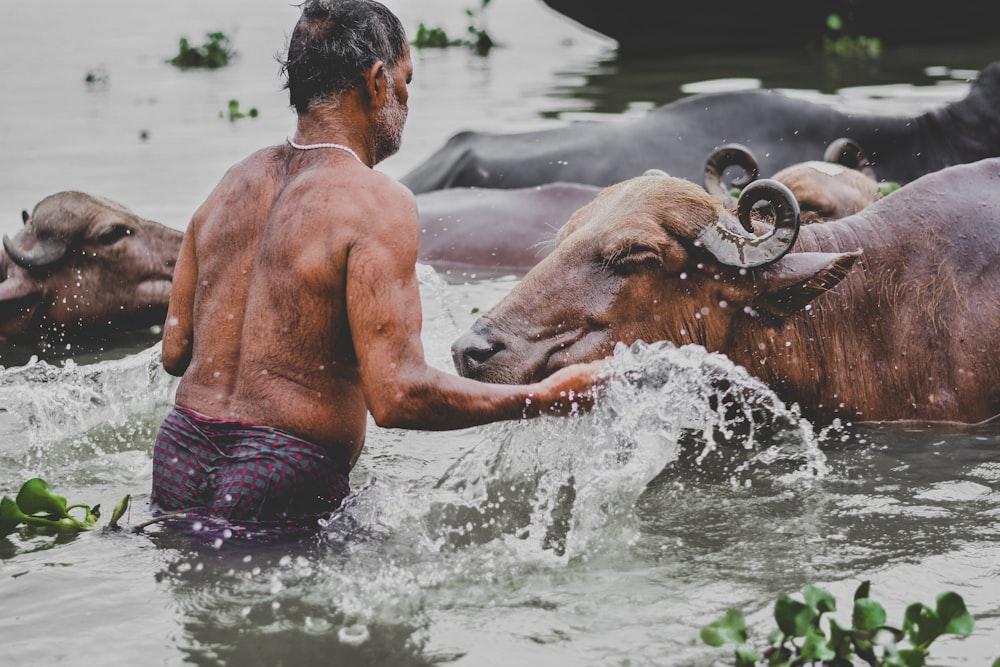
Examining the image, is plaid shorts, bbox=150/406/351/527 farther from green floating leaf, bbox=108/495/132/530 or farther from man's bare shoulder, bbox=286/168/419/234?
man's bare shoulder, bbox=286/168/419/234

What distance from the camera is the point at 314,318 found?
3.93m

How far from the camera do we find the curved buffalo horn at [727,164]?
600 centimetres

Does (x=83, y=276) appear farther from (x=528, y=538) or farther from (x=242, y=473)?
(x=528, y=538)

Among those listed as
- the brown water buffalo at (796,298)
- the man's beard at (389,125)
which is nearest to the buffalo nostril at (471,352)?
the brown water buffalo at (796,298)

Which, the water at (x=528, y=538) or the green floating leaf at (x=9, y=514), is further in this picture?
→ the green floating leaf at (x=9, y=514)

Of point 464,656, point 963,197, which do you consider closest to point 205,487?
point 464,656

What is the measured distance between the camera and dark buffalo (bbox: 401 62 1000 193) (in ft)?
30.1

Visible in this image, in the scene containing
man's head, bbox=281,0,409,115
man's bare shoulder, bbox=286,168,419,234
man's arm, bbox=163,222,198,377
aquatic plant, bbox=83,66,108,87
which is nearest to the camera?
man's bare shoulder, bbox=286,168,419,234

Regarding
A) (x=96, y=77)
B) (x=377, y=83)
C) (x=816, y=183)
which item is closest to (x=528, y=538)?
(x=377, y=83)

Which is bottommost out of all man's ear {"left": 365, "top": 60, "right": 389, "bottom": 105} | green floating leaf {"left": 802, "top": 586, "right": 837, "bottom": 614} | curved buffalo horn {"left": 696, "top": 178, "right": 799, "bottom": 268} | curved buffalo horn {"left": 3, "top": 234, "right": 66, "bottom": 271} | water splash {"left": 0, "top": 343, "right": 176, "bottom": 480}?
water splash {"left": 0, "top": 343, "right": 176, "bottom": 480}

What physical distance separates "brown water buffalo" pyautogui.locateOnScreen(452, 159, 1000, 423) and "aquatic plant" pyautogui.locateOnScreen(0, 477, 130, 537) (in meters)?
1.30


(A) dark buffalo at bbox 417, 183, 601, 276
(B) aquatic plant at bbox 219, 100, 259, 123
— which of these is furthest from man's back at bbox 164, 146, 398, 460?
(B) aquatic plant at bbox 219, 100, 259, 123

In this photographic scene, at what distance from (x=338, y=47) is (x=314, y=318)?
831 mm

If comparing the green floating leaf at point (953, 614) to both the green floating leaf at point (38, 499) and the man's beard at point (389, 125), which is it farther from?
the green floating leaf at point (38, 499)
